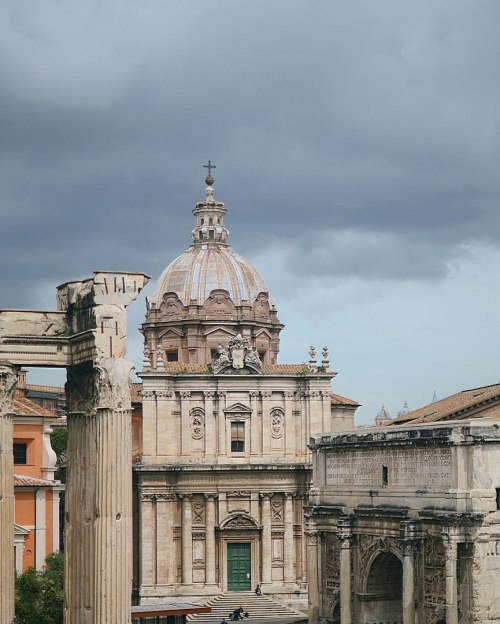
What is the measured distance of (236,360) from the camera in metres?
66.3

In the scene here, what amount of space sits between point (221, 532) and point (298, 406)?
7080 millimetres

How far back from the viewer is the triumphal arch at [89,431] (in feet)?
73.2

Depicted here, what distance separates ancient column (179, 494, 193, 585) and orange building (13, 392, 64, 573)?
12.7 m

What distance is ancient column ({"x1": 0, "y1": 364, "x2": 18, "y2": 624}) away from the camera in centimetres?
2302

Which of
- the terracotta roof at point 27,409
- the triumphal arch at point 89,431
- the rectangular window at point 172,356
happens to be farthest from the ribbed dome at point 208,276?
the triumphal arch at point 89,431

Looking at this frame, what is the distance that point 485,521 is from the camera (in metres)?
47.2

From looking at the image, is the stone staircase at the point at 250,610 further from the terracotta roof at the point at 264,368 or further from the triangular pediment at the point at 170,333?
the triangular pediment at the point at 170,333

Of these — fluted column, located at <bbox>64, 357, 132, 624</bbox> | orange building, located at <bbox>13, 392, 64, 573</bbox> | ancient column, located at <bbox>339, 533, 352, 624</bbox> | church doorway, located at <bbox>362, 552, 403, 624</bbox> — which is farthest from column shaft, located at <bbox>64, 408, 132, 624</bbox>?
ancient column, located at <bbox>339, 533, 352, 624</bbox>

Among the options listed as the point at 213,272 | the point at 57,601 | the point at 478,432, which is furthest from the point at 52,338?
the point at 213,272

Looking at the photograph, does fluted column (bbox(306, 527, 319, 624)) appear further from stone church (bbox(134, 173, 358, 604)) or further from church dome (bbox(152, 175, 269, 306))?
church dome (bbox(152, 175, 269, 306))

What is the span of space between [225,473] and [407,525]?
56.5 ft

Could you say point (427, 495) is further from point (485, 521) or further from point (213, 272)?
point (213, 272)

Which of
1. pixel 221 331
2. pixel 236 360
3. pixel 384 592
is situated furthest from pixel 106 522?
pixel 221 331

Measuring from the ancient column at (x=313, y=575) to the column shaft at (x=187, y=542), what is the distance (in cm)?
899
